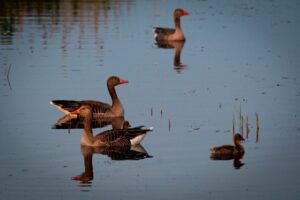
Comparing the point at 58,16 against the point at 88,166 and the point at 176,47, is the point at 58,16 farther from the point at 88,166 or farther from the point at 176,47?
the point at 88,166

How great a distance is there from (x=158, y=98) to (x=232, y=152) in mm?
4990

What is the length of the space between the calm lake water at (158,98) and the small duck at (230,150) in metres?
0.17

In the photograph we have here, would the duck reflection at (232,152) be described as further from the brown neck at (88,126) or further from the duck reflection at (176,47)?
the duck reflection at (176,47)

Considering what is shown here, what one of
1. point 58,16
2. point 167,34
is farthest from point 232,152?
point 58,16

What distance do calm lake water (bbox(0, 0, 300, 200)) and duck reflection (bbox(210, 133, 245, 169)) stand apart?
5.5 inches

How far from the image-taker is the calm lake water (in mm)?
12766

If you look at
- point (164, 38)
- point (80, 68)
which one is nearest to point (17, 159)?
point (80, 68)

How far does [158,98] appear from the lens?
1906cm

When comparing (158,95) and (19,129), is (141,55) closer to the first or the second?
(158,95)

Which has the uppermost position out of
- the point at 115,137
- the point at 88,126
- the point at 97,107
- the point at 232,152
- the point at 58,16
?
the point at 58,16

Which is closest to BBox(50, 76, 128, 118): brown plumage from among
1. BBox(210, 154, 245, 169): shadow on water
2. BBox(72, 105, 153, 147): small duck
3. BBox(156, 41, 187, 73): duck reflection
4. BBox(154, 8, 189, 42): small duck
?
BBox(72, 105, 153, 147): small duck

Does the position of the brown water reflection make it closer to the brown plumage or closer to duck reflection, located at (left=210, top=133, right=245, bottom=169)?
the brown plumage

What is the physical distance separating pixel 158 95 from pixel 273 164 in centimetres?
613

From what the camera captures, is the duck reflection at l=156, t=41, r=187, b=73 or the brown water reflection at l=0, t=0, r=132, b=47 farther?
the brown water reflection at l=0, t=0, r=132, b=47
